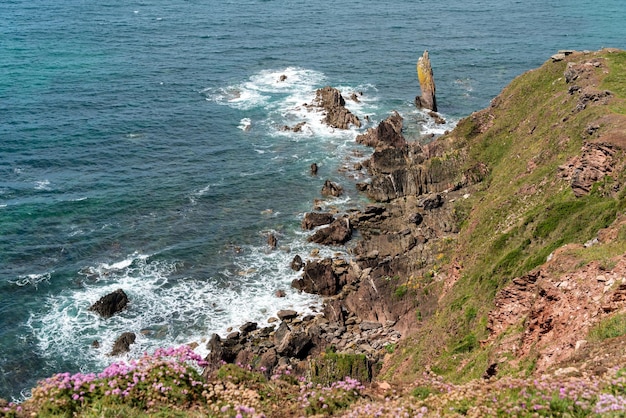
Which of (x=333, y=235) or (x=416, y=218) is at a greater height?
(x=416, y=218)

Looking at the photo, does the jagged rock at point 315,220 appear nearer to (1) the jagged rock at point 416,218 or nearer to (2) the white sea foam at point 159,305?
(2) the white sea foam at point 159,305

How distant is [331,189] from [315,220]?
8.16 metres

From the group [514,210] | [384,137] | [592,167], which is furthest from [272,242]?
[592,167]

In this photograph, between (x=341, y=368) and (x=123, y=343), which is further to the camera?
(x=123, y=343)

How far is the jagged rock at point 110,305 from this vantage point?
54906 mm

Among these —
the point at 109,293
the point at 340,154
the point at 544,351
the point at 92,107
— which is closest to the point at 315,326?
the point at 109,293

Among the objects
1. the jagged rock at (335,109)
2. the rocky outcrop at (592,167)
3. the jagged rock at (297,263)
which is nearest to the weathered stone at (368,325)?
the jagged rock at (297,263)

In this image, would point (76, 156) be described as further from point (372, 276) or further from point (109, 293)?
point (372, 276)

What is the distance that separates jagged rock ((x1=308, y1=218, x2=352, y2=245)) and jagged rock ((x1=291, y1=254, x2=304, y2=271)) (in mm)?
4530

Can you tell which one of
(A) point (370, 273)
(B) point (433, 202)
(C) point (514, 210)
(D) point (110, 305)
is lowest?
(D) point (110, 305)

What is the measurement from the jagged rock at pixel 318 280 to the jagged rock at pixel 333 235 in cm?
732

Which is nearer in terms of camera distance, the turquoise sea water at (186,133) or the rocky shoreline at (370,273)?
the rocky shoreline at (370,273)

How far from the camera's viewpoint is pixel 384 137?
293 feet

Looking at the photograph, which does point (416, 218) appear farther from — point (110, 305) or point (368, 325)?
point (110, 305)
